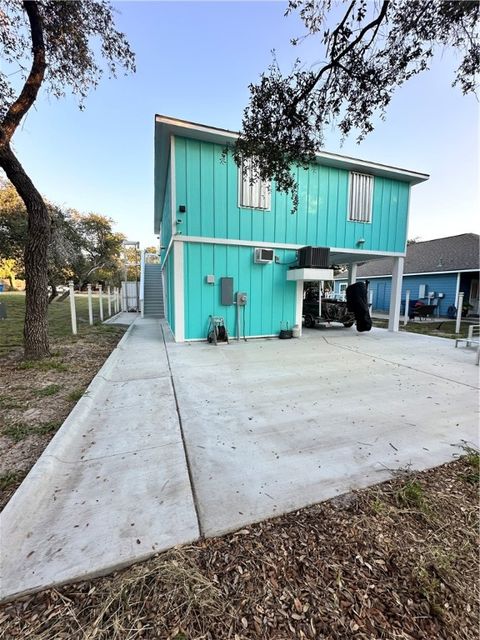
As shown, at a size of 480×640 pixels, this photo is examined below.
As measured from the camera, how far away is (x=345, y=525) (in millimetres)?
1568

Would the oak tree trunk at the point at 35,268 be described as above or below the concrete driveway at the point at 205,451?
above

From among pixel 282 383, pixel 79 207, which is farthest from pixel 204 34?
pixel 79 207

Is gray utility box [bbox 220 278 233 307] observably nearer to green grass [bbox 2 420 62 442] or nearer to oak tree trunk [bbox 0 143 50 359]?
oak tree trunk [bbox 0 143 50 359]

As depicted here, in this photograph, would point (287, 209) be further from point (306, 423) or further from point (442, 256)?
point (442, 256)

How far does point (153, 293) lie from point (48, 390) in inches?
439

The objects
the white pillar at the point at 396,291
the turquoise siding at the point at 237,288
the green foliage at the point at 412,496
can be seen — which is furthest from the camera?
the white pillar at the point at 396,291

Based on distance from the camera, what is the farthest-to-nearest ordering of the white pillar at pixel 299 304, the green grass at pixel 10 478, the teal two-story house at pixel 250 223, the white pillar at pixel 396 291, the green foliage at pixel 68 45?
1. the white pillar at pixel 396 291
2. the white pillar at pixel 299 304
3. the teal two-story house at pixel 250 223
4. the green foliage at pixel 68 45
5. the green grass at pixel 10 478

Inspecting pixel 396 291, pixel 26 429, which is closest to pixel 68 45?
pixel 26 429

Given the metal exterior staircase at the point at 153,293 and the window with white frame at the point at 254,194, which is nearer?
the window with white frame at the point at 254,194

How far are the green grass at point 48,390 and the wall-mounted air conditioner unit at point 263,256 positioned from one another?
528cm

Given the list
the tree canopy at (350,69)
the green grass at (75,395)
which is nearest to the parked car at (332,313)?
the tree canopy at (350,69)

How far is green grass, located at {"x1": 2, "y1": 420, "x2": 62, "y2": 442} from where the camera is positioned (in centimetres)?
247

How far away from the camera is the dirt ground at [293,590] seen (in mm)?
1081

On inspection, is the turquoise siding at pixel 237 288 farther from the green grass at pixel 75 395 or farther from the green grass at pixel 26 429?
the green grass at pixel 26 429
